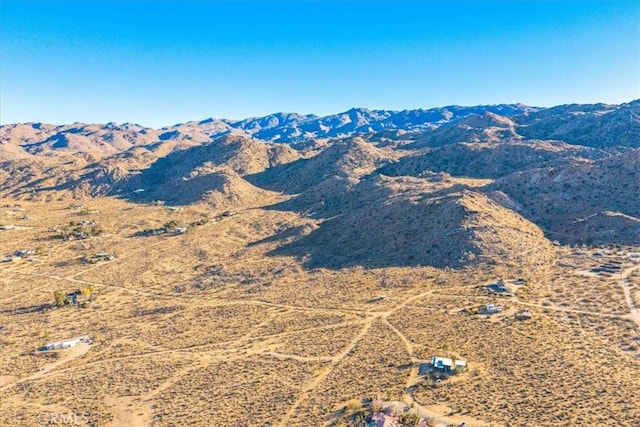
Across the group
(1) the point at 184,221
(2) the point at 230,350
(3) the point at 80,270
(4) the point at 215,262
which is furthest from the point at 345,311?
(1) the point at 184,221

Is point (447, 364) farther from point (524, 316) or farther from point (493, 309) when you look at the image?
point (524, 316)

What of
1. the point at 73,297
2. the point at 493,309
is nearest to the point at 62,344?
the point at 73,297

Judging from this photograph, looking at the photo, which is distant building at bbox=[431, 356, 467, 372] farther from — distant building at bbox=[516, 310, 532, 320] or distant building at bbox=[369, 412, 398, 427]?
distant building at bbox=[516, 310, 532, 320]

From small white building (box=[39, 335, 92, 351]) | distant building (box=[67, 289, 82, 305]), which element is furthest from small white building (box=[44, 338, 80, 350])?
distant building (box=[67, 289, 82, 305])

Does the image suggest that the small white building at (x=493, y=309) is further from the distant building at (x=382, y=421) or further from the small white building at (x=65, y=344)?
the small white building at (x=65, y=344)

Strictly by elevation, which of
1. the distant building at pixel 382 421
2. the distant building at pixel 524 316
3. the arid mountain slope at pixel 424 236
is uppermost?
the arid mountain slope at pixel 424 236

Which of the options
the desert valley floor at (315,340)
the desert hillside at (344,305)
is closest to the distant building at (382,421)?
the desert hillside at (344,305)

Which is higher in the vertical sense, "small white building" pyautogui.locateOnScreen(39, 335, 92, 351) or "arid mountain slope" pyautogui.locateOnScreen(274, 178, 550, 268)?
"arid mountain slope" pyautogui.locateOnScreen(274, 178, 550, 268)

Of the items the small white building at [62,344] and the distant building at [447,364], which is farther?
the small white building at [62,344]
